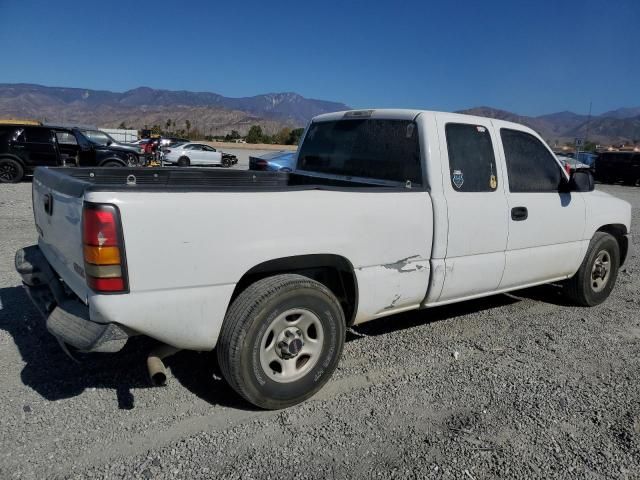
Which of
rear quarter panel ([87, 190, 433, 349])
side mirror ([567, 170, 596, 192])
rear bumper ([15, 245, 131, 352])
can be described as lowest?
rear bumper ([15, 245, 131, 352])

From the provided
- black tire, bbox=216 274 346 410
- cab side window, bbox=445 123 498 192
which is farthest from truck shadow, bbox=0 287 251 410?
cab side window, bbox=445 123 498 192

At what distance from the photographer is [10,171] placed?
14.4m

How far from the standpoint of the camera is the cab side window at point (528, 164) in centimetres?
429

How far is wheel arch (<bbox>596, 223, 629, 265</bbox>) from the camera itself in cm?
536

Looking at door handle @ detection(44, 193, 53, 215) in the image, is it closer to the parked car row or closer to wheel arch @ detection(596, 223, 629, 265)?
wheel arch @ detection(596, 223, 629, 265)

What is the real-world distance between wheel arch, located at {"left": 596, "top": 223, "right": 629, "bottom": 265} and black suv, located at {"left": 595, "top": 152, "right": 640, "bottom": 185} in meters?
25.9

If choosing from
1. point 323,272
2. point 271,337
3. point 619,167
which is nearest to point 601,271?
point 323,272

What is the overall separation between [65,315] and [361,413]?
1811 mm

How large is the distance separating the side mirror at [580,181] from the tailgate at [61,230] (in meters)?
4.10

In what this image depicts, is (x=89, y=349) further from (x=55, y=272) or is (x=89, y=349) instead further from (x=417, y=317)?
(x=417, y=317)

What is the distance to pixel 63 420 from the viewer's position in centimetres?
287

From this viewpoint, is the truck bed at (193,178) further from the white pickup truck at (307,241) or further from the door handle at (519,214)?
the door handle at (519,214)

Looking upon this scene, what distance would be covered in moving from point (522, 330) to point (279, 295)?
2755 millimetres

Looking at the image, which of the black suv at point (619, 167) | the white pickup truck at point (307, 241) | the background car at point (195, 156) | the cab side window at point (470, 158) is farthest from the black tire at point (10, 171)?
the black suv at point (619, 167)
